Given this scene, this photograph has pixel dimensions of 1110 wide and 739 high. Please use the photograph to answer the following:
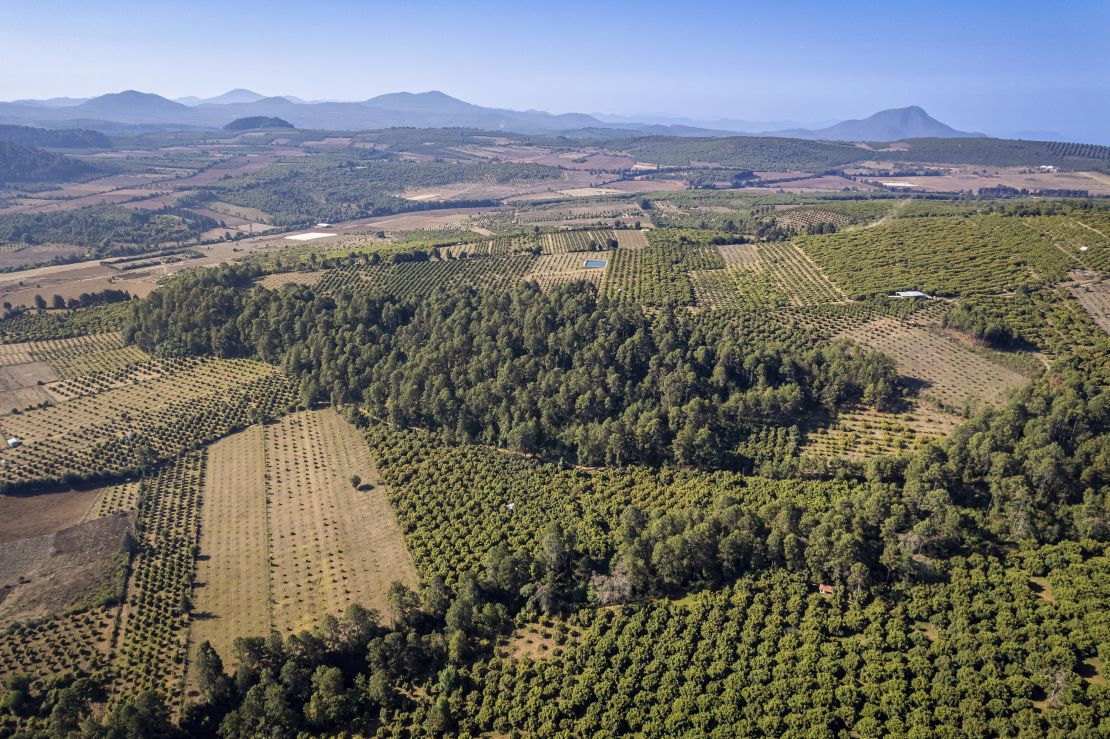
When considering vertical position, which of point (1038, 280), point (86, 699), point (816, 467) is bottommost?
point (86, 699)

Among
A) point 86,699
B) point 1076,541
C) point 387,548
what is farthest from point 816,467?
point 86,699

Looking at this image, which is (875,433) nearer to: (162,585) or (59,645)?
(162,585)

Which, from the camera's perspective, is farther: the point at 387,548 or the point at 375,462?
the point at 375,462

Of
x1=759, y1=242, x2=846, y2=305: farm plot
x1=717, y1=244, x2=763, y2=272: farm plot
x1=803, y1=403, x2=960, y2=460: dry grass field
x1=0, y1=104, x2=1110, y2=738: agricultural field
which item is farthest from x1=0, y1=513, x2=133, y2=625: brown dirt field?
x1=717, y1=244, x2=763, y2=272: farm plot

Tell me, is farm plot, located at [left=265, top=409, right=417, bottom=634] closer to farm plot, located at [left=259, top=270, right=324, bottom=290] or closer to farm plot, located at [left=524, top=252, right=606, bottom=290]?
farm plot, located at [left=259, top=270, right=324, bottom=290]

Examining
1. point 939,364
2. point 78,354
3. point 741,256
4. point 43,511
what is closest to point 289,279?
Answer: point 78,354

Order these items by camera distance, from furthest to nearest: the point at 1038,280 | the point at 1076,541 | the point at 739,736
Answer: the point at 1038,280 < the point at 1076,541 < the point at 739,736

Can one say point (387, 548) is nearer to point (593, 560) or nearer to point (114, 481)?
point (593, 560)

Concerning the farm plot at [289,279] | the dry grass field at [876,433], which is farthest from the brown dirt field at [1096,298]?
the farm plot at [289,279]
